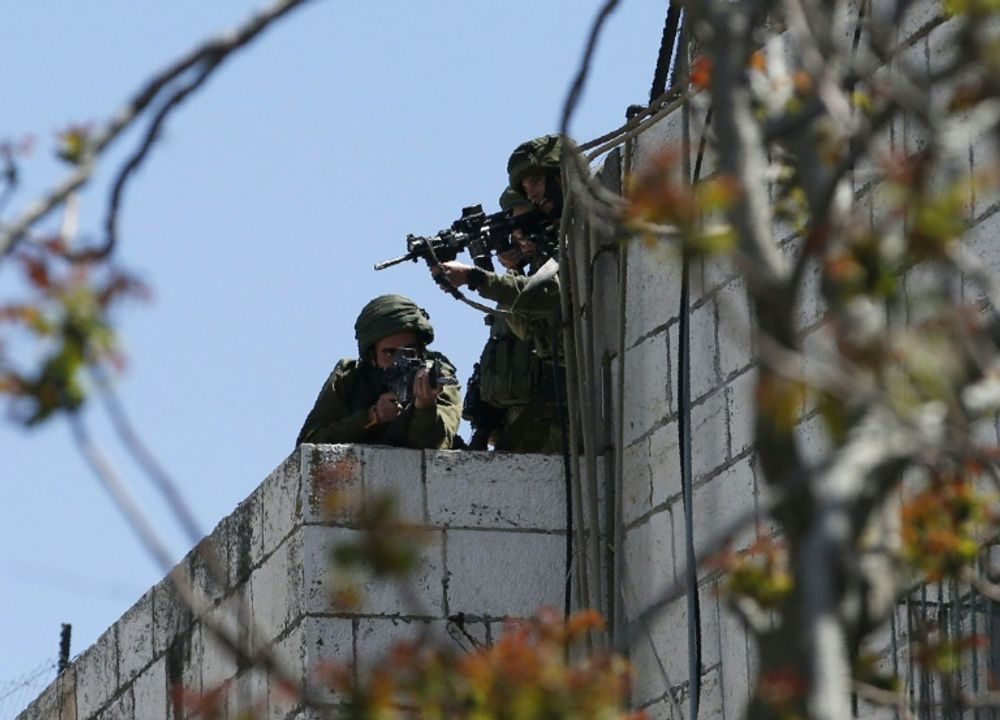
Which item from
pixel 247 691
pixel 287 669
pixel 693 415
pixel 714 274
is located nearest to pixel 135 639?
pixel 247 691

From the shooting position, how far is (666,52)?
872 cm

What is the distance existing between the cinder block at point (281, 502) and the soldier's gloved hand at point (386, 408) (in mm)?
347

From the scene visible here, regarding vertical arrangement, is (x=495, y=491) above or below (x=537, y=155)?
below

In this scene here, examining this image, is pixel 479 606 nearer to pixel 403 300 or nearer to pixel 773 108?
pixel 403 300

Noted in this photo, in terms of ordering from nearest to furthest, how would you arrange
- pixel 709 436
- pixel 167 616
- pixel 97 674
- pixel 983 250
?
1. pixel 983 250
2. pixel 709 436
3. pixel 167 616
4. pixel 97 674

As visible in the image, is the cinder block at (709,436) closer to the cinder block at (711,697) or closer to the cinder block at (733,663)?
the cinder block at (733,663)

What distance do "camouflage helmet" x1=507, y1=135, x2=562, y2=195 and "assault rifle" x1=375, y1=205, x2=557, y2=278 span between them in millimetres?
160

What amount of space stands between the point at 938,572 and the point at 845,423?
0.96 meters

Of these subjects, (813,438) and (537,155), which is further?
(537,155)

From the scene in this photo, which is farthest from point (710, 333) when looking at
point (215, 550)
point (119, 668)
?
point (119, 668)

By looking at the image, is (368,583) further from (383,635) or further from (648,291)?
(648,291)

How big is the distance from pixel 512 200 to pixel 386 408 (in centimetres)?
99

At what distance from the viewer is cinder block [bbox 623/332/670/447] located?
7906 millimetres

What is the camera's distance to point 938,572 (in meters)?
4.22
